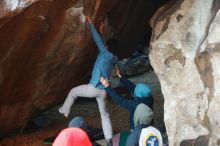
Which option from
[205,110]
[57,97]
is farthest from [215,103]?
[57,97]

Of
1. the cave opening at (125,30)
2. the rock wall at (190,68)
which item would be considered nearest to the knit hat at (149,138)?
the rock wall at (190,68)

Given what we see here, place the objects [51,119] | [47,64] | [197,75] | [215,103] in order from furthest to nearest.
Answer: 1. [51,119]
2. [47,64]
3. [197,75]
4. [215,103]

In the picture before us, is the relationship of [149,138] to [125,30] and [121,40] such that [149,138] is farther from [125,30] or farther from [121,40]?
[121,40]

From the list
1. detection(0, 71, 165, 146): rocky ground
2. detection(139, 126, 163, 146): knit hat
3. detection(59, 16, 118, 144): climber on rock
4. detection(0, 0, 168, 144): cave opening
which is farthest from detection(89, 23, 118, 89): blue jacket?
detection(139, 126, 163, 146): knit hat

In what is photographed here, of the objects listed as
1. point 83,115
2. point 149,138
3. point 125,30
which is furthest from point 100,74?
point 83,115

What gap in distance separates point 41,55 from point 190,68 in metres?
2.64

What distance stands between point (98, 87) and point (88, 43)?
3.36ft

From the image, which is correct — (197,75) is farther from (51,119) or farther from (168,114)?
(51,119)

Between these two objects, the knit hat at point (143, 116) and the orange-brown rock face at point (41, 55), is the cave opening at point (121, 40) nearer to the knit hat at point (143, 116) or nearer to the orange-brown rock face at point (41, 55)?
the orange-brown rock face at point (41, 55)

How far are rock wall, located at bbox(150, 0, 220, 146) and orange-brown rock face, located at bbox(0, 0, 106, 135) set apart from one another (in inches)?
54.9

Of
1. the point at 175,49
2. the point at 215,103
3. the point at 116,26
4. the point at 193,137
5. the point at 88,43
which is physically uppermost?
the point at 116,26

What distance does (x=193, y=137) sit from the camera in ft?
21.1

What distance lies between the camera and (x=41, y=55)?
8109 millimetres

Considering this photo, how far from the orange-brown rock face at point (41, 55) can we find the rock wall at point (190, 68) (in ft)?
4.57
